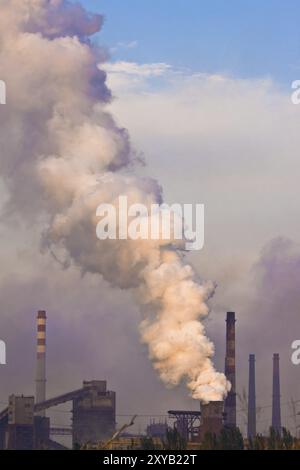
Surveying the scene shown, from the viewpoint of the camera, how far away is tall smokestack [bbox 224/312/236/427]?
161750 millimetres

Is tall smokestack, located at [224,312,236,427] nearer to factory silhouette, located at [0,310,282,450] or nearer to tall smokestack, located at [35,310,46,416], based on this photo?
factory silhouette, located at [0,310,282,450]

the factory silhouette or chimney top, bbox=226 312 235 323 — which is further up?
chimney top, bbox=226 312 235 323

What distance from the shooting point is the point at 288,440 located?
385 ft

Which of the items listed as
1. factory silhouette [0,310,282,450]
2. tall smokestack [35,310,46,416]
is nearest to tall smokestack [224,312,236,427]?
factory silhouette [0,310,282,450]

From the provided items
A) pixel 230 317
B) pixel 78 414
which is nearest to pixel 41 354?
pixel 78 414

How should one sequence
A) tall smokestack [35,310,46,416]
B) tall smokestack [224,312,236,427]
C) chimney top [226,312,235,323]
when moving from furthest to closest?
tall smokestack [35,310,46,416]
chimney top [226,312,235,323]
tall smokestack [224,312,236,427]

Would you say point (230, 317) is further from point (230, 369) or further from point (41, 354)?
point (41, 354)

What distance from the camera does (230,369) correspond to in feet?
541

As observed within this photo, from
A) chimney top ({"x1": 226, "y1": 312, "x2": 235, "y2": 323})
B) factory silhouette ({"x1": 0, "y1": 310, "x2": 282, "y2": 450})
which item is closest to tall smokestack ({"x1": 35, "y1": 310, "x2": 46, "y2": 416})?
factory silhouette ({"x1": 0, "y1": 310, "x2": 282, "y2": 450})

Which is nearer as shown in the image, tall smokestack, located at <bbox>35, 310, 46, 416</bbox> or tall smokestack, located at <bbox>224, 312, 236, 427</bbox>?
tall smokestack, located at <bbox>224, 312, 236, 427</bbox>

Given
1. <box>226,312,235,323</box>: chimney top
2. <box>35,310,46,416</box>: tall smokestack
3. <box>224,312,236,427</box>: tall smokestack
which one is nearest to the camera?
<box>224,312,236,427</box>: tall smokestack
